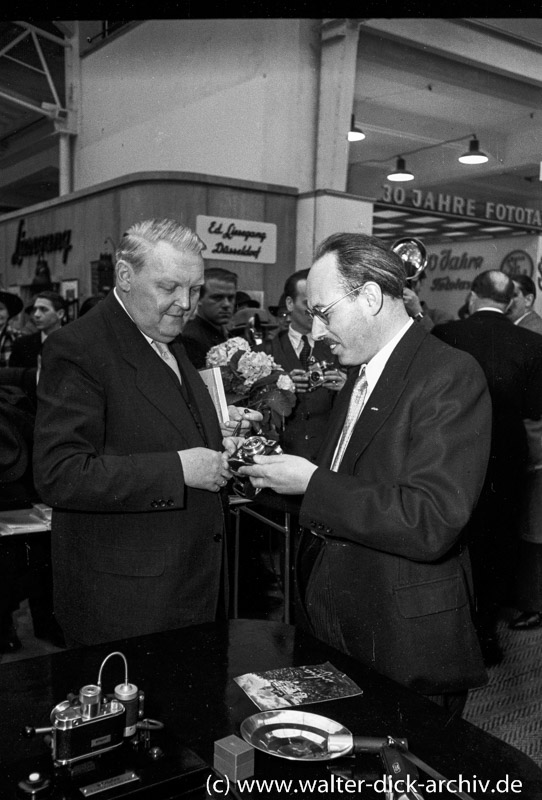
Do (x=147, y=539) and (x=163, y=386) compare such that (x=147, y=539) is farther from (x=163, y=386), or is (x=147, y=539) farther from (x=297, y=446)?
(x=297, y=446)

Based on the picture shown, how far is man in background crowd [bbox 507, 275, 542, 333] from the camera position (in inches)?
185

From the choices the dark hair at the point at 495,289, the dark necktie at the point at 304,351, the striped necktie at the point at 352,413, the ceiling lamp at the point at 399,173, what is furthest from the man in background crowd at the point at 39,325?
the ceiling lamp at the point at 399,173

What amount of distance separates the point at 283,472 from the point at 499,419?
2.23 m

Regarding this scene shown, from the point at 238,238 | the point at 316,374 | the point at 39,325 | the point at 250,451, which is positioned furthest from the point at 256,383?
the point at 238,238

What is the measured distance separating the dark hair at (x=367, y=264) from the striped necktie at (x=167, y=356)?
664 mm

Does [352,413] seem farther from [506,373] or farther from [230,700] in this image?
[506,373]

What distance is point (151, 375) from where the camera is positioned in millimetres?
1996

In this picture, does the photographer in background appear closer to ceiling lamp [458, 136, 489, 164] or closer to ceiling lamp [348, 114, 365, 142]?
ceiling lamp [348, 114, 365, 142]

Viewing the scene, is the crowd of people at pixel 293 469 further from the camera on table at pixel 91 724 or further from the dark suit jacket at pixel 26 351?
the dark suit jacket at pixel 26 351

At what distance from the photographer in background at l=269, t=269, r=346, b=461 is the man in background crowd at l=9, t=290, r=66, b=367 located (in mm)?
2030

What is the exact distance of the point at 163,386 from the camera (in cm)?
201

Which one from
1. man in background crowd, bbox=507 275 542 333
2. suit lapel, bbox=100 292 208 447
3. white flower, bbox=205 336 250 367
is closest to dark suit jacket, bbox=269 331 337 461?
white flower, bbox=205 336 250 367

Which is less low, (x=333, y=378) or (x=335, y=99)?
(x=335, y=99)

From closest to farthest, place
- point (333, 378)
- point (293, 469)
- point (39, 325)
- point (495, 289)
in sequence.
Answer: point (293, 469)
point (333, 378)
point (495, 289)
point (39, 325)
